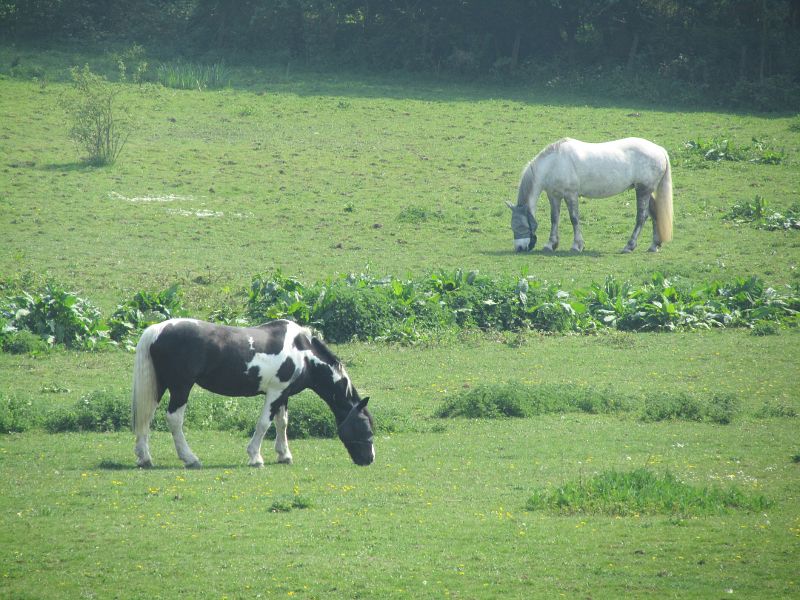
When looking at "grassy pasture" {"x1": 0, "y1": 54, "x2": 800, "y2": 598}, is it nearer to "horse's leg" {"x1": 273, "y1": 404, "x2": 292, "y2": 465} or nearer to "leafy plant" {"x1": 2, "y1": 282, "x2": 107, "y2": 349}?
"horse's leg" {"x1": 273, "y1": 404, "x2": 292, "y2": 465}

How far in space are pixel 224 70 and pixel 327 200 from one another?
1497 cm

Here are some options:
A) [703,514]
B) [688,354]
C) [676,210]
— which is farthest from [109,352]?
[676,210]

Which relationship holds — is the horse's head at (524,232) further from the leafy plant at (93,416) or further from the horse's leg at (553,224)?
the leafy plant at (93,416)

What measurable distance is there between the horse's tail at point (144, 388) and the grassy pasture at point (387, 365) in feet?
1.99

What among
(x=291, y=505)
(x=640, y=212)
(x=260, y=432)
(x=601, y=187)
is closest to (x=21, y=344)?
(x=260, y=432)

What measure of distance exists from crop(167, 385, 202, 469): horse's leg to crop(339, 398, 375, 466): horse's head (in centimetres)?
181

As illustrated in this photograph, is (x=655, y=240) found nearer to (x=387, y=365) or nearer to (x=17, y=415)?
(x=387, y=365)

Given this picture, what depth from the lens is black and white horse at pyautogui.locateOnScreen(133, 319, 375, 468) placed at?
1262 centimetres

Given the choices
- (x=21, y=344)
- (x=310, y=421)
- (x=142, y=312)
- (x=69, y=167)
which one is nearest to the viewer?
(x=310, y=421)

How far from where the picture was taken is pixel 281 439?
43.2 feet

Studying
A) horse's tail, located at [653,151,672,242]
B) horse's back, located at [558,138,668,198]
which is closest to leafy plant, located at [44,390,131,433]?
horse's back, located at [558,138,668,198]

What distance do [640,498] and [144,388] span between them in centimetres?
575

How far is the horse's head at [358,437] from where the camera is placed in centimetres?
1314

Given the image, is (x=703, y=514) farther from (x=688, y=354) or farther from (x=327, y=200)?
(x=327, y=200)
